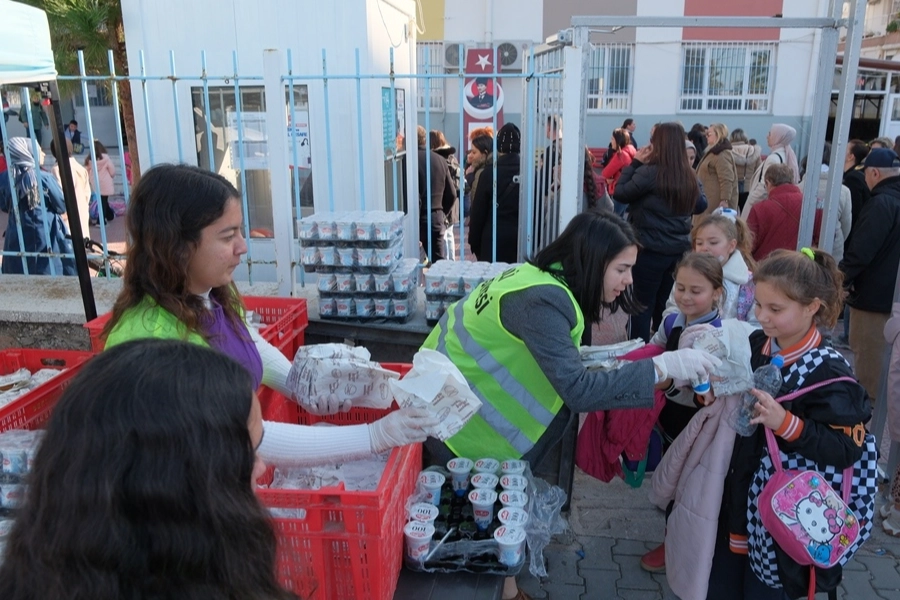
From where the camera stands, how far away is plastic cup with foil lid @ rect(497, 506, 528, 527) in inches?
78.0

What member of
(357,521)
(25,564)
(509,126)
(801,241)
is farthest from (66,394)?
(509,126)

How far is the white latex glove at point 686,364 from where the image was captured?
228 centimetres

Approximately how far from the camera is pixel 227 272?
192cm

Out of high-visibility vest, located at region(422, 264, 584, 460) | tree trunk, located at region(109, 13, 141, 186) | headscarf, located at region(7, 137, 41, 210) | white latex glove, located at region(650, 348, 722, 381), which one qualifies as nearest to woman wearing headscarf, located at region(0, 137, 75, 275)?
headscarf, located at region(7, 137, 41, 210)

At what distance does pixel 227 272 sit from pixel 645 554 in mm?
2305

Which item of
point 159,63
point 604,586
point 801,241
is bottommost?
point 604,586

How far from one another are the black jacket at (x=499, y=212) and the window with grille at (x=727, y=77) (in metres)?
11.8

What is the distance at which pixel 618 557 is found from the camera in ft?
10.4

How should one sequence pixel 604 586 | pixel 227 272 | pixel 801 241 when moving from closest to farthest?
pixel 227 272, pixel 604 586, pixel 801 241

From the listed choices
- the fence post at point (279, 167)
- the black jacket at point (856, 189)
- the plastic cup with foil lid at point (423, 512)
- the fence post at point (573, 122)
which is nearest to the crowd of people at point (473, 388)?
the plastic cup with foil lid at point (423, 512)

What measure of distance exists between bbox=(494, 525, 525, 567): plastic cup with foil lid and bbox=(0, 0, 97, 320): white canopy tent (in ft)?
8.01

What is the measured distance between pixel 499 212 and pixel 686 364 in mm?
3233

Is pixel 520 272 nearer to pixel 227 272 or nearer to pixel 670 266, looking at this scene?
pixel 227 272

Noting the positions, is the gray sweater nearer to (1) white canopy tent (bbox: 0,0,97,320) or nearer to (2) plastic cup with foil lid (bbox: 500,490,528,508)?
(2) plastic cup with foil lid (bbox: 500,490,528,508)
